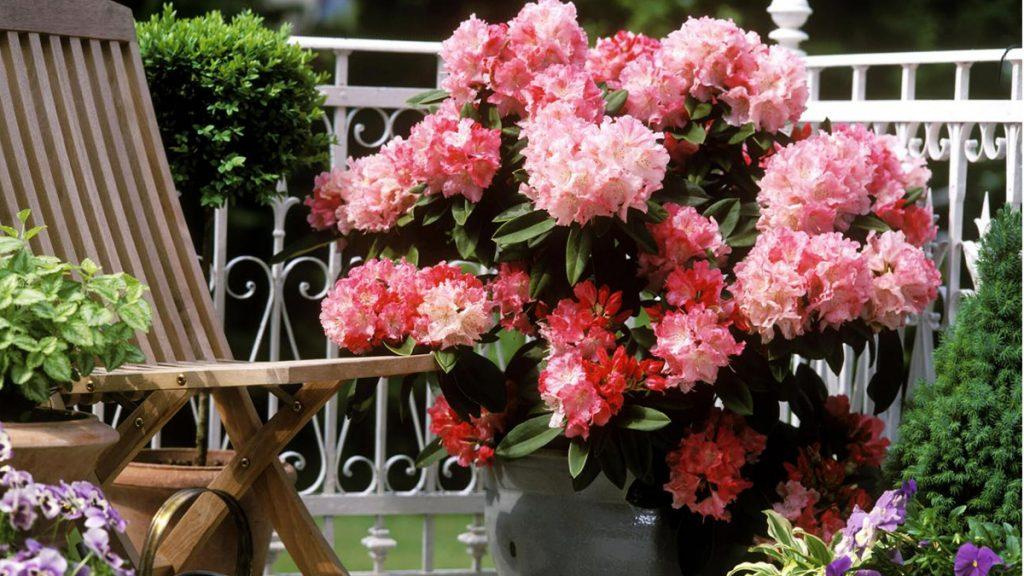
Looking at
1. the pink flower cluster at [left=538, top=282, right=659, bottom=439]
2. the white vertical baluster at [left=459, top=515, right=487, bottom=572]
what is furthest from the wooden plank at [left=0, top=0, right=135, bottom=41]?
the white vertical baluster at [left=459, top=515, right=487, bottom=572]

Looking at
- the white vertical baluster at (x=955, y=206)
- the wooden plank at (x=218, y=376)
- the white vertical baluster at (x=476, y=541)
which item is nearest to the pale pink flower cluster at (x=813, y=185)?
the white vertical baluster at (x=955, y=206)

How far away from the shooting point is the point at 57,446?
85.3 inches

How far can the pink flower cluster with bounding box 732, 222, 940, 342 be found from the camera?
9.07ft

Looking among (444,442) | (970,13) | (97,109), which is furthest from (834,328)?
(970,13)

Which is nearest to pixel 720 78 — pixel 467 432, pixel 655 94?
pixel 655 94

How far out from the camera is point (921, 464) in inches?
111

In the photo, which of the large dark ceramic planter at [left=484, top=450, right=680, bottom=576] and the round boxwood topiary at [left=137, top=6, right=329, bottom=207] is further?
the round boxwood topiary at [left=137, top=6, right=329, bottom=207]

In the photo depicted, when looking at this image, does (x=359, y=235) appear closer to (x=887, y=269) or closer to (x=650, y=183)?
(x=650, y=183)

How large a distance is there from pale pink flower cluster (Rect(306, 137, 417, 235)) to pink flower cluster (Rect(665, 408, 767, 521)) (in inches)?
33.0

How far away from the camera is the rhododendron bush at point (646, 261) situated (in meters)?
2.80

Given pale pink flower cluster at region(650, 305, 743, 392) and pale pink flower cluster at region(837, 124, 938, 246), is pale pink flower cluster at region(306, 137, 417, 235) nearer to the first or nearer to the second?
pale pink flower cluster at region(650, 305, 743, 392)

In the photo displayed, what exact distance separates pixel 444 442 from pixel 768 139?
100 cm

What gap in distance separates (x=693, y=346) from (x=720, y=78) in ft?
2.28

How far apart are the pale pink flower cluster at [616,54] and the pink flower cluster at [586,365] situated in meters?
0.65
